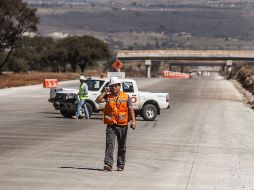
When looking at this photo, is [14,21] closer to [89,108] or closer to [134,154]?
[89,108]

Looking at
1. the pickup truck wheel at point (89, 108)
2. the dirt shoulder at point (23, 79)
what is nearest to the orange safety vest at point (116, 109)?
the pickup truck wheel at point (89, 108)

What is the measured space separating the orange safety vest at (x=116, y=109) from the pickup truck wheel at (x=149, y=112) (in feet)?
54.6

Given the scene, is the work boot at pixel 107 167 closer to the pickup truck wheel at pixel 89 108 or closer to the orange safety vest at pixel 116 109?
the orange safety vest at pixel 116 109

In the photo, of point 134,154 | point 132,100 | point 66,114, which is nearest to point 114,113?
point 134,154

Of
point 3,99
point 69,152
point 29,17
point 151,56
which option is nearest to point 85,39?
point 151,56

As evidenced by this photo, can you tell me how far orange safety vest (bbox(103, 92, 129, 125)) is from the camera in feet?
50.3

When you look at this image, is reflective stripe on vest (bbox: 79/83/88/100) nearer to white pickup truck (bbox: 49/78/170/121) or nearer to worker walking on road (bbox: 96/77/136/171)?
white pickup truck (bbox: 49/78/170/121)

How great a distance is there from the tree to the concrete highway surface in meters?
52.4

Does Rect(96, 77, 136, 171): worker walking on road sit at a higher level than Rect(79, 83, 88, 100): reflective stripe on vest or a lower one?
higher

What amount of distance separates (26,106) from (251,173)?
27.5 meters

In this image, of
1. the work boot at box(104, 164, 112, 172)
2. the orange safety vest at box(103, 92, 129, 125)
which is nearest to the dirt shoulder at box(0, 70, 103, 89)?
the work boot at box(104, 164, 112, 172)

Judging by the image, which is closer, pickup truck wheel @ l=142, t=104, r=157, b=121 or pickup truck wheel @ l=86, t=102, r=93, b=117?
pickup truck wheel @ l=142, t=104, r=157, b=121

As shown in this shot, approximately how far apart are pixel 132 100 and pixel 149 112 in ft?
2.67

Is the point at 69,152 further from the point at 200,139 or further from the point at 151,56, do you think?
the point at 151,56
